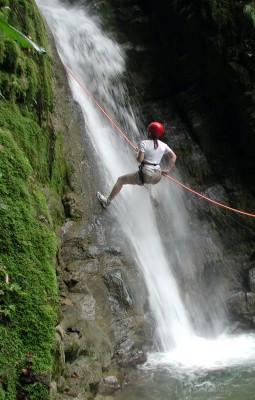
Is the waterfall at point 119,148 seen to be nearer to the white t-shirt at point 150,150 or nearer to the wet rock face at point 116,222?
the wet rock face at point 116,222

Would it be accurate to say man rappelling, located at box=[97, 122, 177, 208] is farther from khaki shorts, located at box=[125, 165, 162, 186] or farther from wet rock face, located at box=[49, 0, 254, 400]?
wet rock face, located at box=[49, 0, 254, 400]

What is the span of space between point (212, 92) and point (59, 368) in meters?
8.47

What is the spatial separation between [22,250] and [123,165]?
555 centimetres

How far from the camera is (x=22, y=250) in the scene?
388cm

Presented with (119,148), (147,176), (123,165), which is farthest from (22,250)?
(119,148)

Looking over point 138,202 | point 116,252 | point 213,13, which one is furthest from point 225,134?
point 116,252

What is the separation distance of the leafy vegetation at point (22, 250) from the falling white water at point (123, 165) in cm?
224

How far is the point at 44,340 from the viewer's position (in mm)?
3516

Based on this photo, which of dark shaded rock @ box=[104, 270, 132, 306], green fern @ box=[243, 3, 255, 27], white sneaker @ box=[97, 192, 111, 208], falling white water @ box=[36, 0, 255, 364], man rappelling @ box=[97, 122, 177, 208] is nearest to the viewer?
dark shaded rock @ box=[104, 270, 132, 306]

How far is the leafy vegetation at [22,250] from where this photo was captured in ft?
10.8

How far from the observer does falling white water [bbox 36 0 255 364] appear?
7508 mm

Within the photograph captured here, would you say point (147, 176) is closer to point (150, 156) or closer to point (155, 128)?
point (150, 156)

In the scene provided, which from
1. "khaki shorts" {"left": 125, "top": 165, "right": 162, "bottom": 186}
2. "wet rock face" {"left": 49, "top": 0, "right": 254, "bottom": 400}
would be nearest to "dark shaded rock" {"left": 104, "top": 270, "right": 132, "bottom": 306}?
"wet rock face" {"left": 49, "top": 0, "right": 254, "bottom": 400}

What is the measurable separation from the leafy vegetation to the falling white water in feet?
7.34
